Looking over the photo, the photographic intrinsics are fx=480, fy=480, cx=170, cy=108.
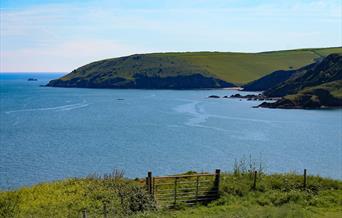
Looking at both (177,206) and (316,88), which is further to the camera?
(316,88)

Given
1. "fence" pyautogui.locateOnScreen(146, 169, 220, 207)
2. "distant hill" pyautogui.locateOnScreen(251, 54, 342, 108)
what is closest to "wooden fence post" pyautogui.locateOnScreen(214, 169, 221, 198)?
"fence" pyautogui.locateOnScreen(146, 169, 220, 207)

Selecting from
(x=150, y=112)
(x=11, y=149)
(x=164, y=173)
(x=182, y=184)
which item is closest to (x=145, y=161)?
(x=164, y=173)

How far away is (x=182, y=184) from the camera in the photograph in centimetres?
2809

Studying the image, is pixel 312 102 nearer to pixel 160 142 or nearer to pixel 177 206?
pixel 160 142

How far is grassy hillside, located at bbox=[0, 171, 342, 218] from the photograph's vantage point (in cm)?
2319

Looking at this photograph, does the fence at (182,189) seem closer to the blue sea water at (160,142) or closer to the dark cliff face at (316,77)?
the blue sea water at (160,142)

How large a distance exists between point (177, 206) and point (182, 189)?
1277 mm

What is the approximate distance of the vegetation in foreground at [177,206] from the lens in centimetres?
2319

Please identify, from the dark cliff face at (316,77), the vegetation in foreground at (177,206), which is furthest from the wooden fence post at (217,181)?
the dark cliff face at (316,77)

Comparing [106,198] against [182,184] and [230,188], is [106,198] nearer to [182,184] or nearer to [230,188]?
[182,184]

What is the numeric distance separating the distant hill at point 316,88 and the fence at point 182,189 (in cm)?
12051

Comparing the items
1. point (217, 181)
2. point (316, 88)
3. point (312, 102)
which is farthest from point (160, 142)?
point (316, 88)

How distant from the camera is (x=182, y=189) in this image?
27.5 m

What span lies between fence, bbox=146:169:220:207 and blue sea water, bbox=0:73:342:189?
24598 mm
